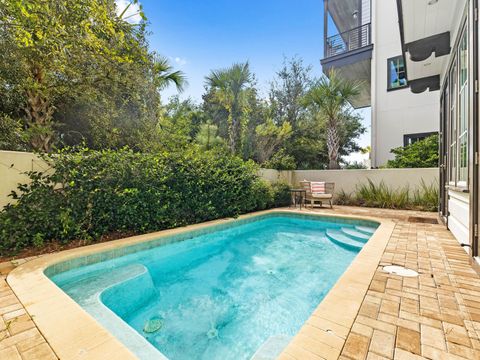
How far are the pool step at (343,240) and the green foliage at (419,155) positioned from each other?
4.99m

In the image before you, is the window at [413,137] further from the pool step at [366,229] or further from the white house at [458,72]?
the pool step at [366,229]

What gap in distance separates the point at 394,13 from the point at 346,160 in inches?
318

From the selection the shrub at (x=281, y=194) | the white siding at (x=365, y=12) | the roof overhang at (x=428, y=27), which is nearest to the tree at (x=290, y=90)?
the white siding at (x=365, y=12)

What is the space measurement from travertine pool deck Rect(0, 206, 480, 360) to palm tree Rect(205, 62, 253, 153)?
9373mm

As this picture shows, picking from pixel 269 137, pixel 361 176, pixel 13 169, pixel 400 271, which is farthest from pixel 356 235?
pixel 269 137

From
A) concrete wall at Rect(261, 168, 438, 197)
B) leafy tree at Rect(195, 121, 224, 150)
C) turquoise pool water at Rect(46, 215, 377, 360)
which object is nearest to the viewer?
turquoise pool water at Rect(46, 215, 377, 360)

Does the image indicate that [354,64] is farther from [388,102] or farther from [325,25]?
[388,102]

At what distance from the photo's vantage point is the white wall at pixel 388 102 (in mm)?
9431

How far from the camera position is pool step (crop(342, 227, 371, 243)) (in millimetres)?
5320

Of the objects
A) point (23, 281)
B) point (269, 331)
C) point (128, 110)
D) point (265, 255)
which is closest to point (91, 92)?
point (128, 110)

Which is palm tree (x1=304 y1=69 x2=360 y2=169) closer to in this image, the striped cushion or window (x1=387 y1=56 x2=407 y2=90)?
window (x1=387 y1=56 x2=407 y2=90)

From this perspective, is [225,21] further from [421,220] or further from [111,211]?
[421,220]

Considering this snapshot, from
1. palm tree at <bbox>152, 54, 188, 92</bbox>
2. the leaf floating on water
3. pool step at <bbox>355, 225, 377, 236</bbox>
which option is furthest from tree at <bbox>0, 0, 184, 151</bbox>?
pool step at <bbox>355, 225, 377, 236</bbox>

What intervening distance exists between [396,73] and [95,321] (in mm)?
12600
